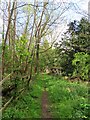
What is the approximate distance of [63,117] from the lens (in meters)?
8.23

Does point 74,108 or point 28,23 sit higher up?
point 28,23

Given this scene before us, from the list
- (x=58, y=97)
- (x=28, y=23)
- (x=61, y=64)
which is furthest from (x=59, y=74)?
(x=58, y=97)

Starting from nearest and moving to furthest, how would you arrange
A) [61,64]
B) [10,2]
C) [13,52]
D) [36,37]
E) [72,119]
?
[72,119] → [10,2] → [13,52] → [36,37] → [61,64]

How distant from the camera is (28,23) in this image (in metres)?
16.8

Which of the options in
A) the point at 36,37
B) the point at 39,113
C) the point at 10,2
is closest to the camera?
the point at 39,113

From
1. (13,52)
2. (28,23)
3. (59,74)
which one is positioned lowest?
(59,74)

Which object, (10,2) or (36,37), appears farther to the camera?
(36,37)

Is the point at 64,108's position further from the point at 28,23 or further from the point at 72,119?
the point at 28,23

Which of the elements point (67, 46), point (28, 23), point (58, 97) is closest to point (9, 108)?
point (58, 97)

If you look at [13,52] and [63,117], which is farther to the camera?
[13,52]

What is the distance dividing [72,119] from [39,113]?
1.27 m

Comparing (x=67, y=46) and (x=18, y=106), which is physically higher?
(x=67, y=46)

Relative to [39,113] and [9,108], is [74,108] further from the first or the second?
[9,108]

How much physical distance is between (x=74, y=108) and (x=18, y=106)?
1920mm
